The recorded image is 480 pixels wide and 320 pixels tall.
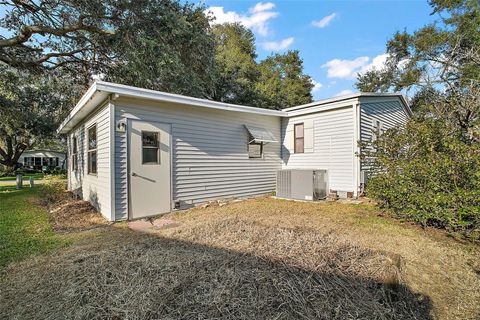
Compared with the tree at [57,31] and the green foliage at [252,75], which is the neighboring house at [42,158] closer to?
the tree at [57,31]

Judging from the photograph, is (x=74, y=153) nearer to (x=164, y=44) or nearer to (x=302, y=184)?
(x=164, y=44)

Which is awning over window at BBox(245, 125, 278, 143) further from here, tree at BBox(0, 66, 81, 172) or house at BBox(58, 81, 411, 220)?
tree at BBox(0, 66, 81, 172)

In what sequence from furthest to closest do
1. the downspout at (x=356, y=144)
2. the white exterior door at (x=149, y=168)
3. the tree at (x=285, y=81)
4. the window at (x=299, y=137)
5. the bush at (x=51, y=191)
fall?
1. the tree at (x=285, y=81)
2. the bush at (x=51, y=191)
3. the window at (x=299, y=137)
4. the downspout at (x=356, y=144)
5. the white exterior door at (x=149, y=168)

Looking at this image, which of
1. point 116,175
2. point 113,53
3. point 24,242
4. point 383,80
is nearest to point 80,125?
point 113,53

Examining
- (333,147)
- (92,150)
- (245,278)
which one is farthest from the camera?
(333,147)

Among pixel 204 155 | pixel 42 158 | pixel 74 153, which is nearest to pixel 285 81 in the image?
pixel 204 155

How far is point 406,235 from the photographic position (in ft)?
13.9

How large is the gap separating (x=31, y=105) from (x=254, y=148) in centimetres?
1871

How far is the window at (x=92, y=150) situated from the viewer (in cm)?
649

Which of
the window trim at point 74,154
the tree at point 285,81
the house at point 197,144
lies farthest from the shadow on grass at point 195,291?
the tree at point 285,81

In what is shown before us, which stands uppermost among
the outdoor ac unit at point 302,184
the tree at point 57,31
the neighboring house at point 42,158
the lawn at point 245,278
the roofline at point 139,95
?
the tree at point 57,31

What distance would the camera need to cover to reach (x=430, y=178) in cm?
436

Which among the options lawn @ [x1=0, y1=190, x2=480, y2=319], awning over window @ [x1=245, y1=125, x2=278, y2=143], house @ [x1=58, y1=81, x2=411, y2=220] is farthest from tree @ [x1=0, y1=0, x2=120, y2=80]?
lawn @ [x1=0, y1=190, x2=480, y2=319]

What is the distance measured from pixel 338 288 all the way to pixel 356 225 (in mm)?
2714
